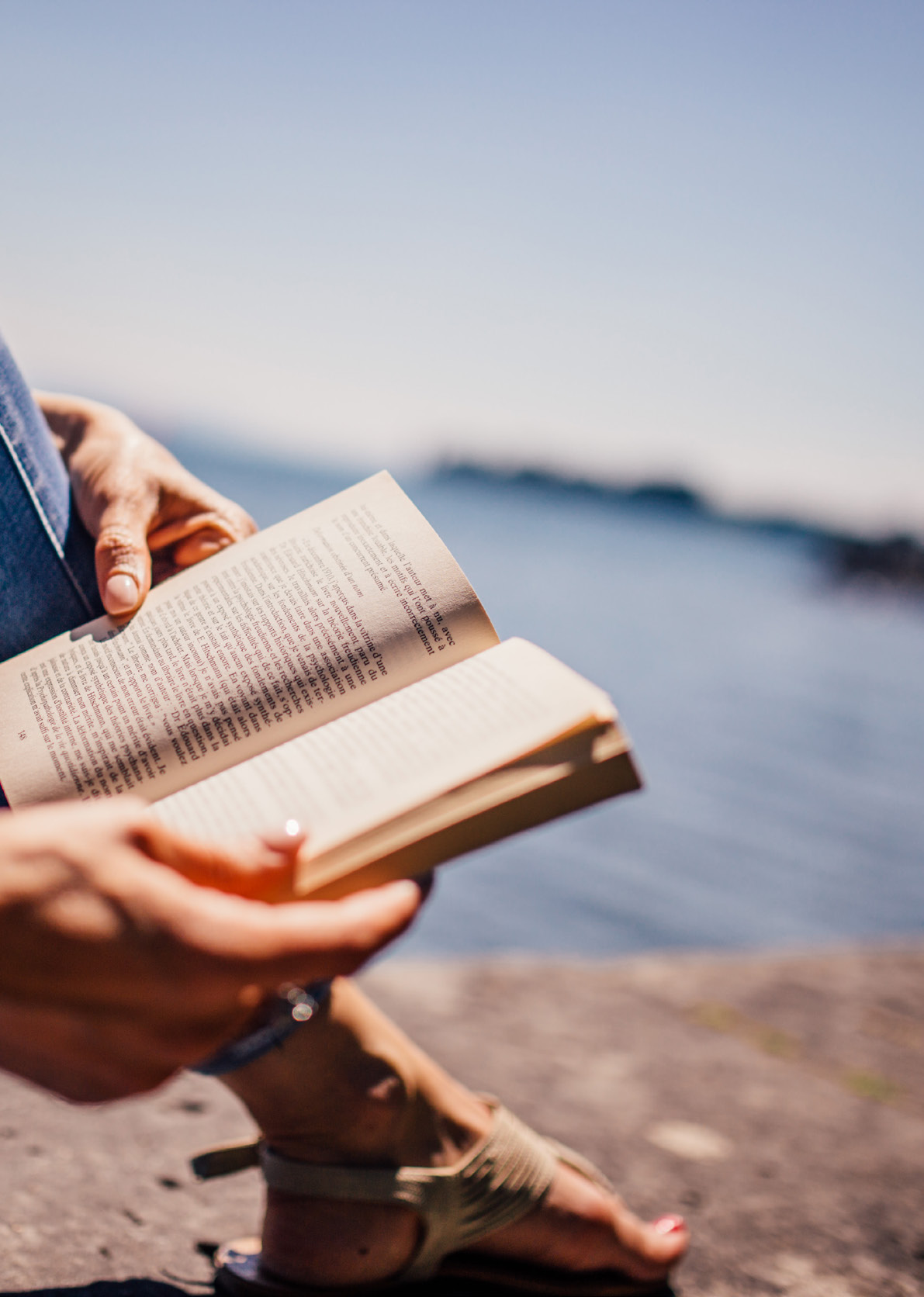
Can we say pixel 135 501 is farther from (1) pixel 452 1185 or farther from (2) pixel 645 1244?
(2) pixel 645 1244

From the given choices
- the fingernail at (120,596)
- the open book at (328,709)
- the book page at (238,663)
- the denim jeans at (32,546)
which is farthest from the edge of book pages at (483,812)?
the fingernail at (120,596)

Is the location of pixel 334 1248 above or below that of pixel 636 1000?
above

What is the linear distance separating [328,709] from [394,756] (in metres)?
0.14

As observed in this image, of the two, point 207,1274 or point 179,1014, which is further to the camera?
point 207,1274

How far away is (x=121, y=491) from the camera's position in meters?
0.99

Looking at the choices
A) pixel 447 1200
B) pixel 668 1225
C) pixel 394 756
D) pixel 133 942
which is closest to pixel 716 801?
pixel 668 1225

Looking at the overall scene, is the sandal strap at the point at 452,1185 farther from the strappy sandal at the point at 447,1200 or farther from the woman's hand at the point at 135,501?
the woman's hand at the point at 135,501

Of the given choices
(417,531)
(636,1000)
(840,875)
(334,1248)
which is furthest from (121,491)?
(840,875)

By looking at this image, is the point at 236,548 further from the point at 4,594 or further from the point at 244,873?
the point at 244,873

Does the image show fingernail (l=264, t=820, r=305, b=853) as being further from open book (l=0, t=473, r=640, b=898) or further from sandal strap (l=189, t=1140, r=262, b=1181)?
sandal strap (l=189, t=1140, r=262, b=1181)

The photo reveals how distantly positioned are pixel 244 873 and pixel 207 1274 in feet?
2.31

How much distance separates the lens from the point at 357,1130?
89 cm

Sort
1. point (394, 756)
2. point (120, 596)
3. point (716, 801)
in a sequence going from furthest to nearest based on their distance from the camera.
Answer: point (716, 801) < point (120, 596) < point (394, 756)

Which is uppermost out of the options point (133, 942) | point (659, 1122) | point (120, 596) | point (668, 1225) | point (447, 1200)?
point (120, 596)
